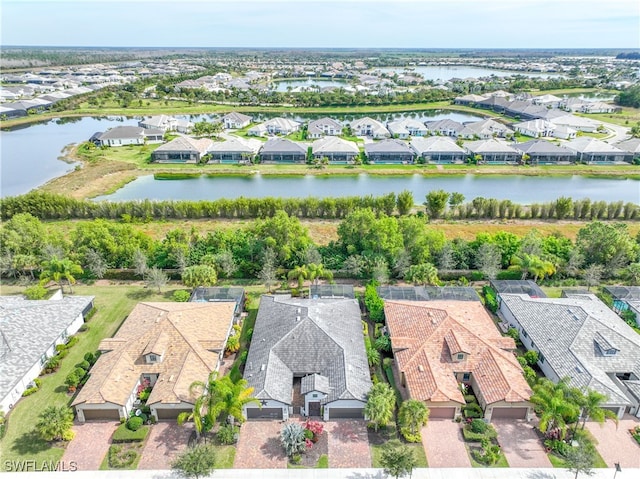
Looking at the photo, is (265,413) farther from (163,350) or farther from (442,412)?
(442,412)

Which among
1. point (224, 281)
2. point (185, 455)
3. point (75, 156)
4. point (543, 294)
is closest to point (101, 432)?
point (185, 455)

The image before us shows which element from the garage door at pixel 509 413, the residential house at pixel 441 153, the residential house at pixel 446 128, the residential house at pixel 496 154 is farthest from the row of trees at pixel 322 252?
the residential house at pixel 446 128

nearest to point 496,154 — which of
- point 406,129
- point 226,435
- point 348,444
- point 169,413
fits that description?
point 406,129

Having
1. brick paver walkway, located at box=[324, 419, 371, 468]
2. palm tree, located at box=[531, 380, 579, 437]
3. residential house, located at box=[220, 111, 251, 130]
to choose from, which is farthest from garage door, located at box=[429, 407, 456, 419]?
residential house, located at box=[220, 111, 251, 130]

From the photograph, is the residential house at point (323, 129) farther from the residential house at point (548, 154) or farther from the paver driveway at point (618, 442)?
the paver driveway at point (618, 442)

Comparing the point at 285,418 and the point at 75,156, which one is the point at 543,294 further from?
the point at 75,156

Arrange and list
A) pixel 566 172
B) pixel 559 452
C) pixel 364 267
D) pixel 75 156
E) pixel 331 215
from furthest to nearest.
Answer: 1. pixel 75 156
2. pixel 566 172
3. pixel 331 215
4. pixel 364 267
5. pixel 559 452

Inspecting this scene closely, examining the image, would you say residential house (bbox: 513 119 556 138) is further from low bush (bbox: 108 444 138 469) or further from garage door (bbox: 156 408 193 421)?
low bush (bbox: 108 444 138 469)
